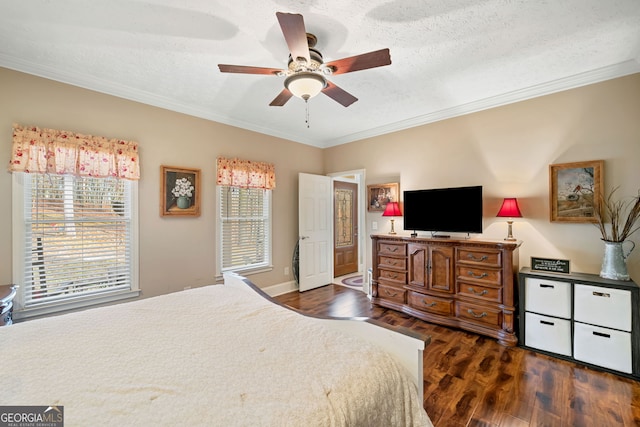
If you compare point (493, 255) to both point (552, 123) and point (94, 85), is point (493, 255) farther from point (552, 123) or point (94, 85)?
point (94, 85)

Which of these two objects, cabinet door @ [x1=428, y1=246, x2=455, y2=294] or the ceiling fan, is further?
cabinet door @ [x1=428, y1=246, x2=455, y2=294]

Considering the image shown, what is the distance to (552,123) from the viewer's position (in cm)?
277

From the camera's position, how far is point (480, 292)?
285cm

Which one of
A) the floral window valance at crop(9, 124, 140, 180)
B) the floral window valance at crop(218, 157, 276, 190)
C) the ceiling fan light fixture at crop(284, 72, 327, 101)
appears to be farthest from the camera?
the floral window valance at crop(218, 157, 276, 190)

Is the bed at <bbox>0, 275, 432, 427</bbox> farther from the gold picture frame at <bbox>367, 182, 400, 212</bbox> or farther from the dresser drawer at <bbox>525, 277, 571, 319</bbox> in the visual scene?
the gold picture frame at <bbox>367, 182, 400, 212</bbox>

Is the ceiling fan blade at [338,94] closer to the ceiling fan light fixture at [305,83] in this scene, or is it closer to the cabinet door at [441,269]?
the ceiling fan light fixture at [305,83]

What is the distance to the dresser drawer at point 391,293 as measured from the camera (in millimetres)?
3493

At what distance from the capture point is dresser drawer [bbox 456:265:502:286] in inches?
109

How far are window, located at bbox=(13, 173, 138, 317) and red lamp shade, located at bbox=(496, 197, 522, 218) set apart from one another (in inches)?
161

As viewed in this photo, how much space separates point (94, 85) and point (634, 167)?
5.28 meters

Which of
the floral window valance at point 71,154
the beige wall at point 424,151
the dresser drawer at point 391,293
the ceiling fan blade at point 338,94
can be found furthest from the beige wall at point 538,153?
the floral window valance at point 71,154

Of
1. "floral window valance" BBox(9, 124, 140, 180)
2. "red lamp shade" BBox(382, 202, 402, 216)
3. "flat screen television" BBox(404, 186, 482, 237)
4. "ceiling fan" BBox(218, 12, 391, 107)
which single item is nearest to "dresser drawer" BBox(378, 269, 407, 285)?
"flat screen television" BBox(404, 186, 482, 237)

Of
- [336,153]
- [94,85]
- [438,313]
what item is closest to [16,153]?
[94,85]

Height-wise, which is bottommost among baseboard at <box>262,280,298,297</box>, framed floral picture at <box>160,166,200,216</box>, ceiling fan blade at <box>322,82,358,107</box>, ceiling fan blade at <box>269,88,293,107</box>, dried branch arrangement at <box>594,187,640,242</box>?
baseboard at <box>262,280,298,297</box>
